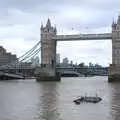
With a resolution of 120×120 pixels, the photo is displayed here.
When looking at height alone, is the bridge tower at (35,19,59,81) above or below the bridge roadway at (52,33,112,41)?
below

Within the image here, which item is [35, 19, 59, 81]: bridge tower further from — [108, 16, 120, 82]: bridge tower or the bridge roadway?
[108, 16, 120, 82]: bridge tower

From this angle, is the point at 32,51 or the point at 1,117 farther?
the point at 32,51

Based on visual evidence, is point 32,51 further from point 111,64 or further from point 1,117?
point 1,117

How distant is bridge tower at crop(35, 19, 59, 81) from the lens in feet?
428

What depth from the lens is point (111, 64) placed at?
12419 centimetres

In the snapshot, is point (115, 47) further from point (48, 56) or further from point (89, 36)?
point (48, 56)

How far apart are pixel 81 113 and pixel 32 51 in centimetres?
10348

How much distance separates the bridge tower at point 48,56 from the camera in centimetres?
13038

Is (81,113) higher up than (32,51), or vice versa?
(32,51)

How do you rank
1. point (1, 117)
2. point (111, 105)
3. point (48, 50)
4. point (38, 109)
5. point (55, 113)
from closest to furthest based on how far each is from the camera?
1. point (1, 117)
2. point (55, 113)
3. point (38, 109)
4. point (111, 105)
5. point (48, 50)

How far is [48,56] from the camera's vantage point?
134 metres

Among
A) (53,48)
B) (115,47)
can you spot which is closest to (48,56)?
(53,48)

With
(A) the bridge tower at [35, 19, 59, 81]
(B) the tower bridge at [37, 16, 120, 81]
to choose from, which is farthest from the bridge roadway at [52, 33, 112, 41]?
(A) the bridge tower at [35, 19, 59, 81]

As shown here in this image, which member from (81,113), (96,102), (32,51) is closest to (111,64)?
(32,51)
